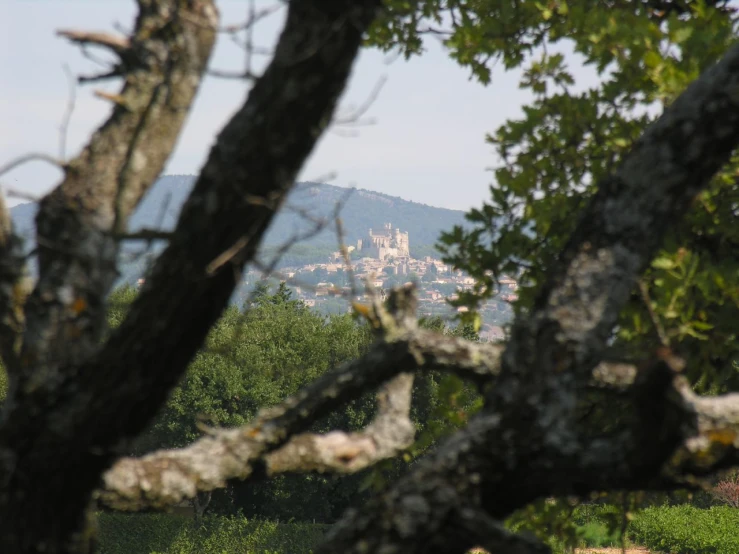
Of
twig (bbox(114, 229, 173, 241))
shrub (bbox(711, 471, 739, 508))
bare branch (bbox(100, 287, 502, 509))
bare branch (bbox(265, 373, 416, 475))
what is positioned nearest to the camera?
twig (bbox(114, 229, 173, 241))

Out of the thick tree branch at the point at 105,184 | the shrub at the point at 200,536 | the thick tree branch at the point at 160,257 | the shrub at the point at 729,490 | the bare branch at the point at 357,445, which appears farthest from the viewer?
the shrub at the point at 729,490

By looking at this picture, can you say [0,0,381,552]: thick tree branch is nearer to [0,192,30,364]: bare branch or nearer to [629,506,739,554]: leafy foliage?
[0,192,30,364]: bare branch

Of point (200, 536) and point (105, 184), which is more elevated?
point (105, 184)

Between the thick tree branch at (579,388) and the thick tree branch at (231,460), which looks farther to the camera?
the thick tree branch at (231,460)

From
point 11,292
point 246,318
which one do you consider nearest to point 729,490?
point 246,318

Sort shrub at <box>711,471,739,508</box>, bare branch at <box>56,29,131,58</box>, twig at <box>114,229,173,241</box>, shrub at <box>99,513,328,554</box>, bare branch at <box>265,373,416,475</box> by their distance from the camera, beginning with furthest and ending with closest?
1. shrub at <box>711,471,739,508</box>
2. shrub at <box>99,513,328,554</box>
3. bare branch at <box>265,373,416,475</box>
4. bare branch at <box>56,29,131,58</box>
5. twig at <box>114,229,173,241</box>

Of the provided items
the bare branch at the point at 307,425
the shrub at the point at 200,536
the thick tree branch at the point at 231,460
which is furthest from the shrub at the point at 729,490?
the bare branch at the point at 307,425

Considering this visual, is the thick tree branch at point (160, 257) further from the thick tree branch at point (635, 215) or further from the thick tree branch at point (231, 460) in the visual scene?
the thick tree branch at point (635, 215)

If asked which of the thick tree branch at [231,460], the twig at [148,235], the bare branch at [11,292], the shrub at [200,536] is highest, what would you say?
the twig at [148,235]

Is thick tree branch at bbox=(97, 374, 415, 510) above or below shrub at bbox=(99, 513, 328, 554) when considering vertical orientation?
above

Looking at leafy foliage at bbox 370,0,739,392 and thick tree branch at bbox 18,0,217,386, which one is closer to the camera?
thick tree branch at bbox 18,0,217,386

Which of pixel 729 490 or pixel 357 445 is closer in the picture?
pixel 357 445

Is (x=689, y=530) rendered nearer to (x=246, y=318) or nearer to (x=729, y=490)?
(x=729, y=490)

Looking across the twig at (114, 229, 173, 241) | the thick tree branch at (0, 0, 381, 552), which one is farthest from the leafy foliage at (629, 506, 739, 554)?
the twig at (114, 229, 173, 241)
